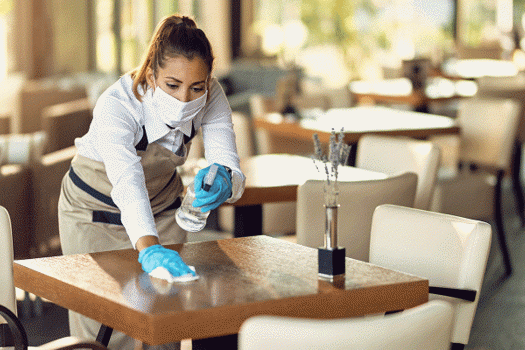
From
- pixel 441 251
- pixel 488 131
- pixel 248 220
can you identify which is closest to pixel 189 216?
pixel 441 251

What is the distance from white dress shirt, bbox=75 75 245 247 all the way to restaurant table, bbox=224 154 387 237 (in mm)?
720

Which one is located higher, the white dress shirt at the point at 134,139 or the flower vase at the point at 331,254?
the white dress shirt at the point at 134,139

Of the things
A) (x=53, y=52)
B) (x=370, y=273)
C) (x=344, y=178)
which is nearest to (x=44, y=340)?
(x=344, y=178)

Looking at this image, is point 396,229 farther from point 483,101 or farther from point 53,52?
point 53,52

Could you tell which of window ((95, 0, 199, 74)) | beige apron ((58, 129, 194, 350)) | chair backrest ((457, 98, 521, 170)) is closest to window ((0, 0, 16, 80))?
window ((95, 0, 199, 74))

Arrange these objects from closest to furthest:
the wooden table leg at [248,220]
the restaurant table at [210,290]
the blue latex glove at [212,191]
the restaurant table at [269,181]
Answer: the restaurant table at [210,290]
the blue latex glove at [212,191]
the restaurant table at [269,181]
the wooden table leg at [248,220]

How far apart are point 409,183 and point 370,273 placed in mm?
1054

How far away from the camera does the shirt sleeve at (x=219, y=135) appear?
95.9 inches

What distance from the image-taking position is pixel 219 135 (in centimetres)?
247

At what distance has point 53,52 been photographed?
11812mm

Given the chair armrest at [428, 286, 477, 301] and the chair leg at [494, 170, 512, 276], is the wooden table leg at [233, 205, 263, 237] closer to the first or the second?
the chair armrest at [428, 286, 477, 301]

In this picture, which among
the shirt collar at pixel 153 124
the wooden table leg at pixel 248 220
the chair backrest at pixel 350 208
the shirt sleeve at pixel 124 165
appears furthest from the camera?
the wooden table leg at pixel 248 220

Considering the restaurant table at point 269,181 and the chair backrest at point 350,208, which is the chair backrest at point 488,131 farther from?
the chair backrest at point 350,208

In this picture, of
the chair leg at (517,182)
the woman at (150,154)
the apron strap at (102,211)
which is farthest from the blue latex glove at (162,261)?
the chair leg at (517,182)
